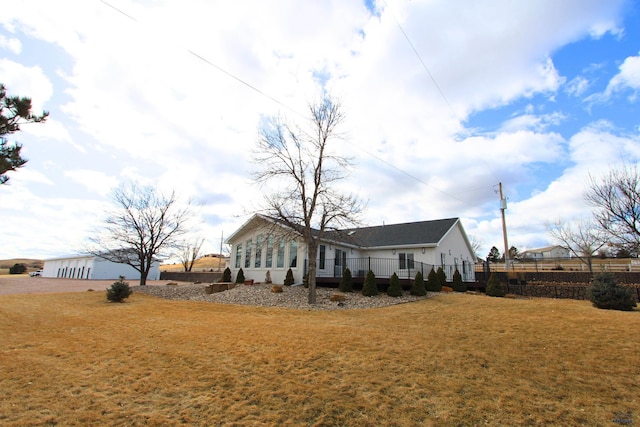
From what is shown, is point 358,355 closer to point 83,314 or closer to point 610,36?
point 83,314

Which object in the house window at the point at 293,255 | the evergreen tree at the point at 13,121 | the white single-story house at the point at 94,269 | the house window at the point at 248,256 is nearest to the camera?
the evergreen tree at the point at 13,121

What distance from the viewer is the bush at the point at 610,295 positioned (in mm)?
11688

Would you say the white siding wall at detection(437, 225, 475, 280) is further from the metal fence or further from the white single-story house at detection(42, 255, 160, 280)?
the white single-story house at detection(42, 255, 160, 280)

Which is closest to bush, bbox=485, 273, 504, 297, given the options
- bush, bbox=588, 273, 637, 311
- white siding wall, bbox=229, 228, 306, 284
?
bush, bbox=588, 273, 637, 311

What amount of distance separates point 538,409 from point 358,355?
2808 millimetres

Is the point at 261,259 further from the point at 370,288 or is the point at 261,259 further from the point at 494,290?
the point at 494,290

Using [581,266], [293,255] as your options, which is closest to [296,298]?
[293,255]

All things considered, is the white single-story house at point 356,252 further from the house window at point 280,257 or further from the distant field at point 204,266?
the distant field at point 204,266

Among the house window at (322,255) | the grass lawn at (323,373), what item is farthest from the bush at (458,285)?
the grass lawn at (323,373)

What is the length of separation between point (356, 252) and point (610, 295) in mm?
14572

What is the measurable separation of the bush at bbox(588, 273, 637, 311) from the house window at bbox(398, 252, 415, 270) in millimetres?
9906

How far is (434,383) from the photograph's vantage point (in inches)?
189

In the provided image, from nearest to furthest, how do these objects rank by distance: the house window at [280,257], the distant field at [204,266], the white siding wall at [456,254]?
the house window at [280,257], the white siding wall at [456,254], the distant field at [204,266]

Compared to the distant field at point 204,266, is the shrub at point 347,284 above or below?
below
